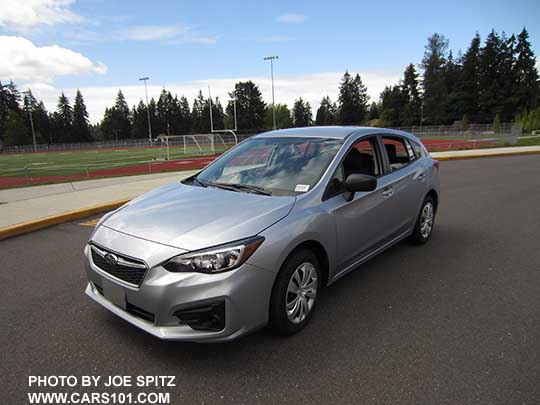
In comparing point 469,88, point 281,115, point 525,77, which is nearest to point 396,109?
point 469,88

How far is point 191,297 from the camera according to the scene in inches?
94.6

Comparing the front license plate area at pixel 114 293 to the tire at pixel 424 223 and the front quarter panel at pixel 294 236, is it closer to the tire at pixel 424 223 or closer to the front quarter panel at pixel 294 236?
the front quarter panel at pixel 294 236

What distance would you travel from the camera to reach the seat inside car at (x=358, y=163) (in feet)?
12.0

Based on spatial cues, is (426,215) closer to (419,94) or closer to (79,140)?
(419,94)

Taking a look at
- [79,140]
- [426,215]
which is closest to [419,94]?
[79,140]

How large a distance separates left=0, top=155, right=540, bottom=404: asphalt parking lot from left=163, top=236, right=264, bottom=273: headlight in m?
0.71

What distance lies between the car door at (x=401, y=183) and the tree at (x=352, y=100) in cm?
9900

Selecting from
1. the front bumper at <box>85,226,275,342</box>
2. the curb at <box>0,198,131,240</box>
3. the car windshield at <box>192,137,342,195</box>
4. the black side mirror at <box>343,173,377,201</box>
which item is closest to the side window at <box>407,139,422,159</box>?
the car windshield at <box>192,137,342,195</box>

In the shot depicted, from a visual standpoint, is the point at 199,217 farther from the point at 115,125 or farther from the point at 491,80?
the point at 115,125

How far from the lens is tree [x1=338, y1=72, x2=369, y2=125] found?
100750 millimetres

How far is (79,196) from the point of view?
8859 mm

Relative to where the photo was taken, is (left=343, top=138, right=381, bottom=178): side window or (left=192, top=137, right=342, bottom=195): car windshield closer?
(left=192, top=137, right=342, bottom=195): car windshield

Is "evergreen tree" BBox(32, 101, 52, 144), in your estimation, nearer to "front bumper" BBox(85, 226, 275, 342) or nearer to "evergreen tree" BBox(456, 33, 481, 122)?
"evergreen tree" BBox(456, 33, 481, 122)

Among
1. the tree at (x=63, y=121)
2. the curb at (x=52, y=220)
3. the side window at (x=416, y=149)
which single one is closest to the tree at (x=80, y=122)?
the tree at (x=63, y=121)
